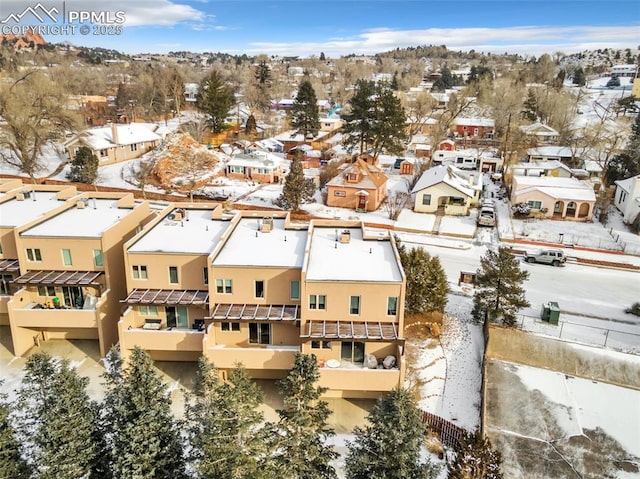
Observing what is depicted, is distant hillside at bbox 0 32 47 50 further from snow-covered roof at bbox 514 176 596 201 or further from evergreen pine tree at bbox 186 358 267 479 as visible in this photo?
evergreen pine tree at bbox 186 358 267 479

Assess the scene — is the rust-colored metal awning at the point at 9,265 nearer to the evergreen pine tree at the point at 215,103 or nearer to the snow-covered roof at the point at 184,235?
the snow-covered roof at the point at 184,235

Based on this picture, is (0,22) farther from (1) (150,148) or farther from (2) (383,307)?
(2) (383,307)

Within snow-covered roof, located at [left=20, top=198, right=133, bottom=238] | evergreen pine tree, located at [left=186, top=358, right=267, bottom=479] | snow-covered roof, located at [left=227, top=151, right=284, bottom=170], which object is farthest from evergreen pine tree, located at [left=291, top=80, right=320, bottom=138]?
evergreen pine tree, located at [left=186, top=358, right=267, bottom=479]

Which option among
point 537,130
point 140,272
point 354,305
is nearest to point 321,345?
point 354,305

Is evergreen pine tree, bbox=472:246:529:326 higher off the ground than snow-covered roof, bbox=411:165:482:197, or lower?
lower

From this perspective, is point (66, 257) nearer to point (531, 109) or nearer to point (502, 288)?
point (502, 288)

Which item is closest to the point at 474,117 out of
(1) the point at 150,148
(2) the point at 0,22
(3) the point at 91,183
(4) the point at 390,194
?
(4) the point at 390,194

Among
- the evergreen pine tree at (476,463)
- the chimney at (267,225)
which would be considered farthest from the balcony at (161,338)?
the evergreen pine tree at (476,463)
